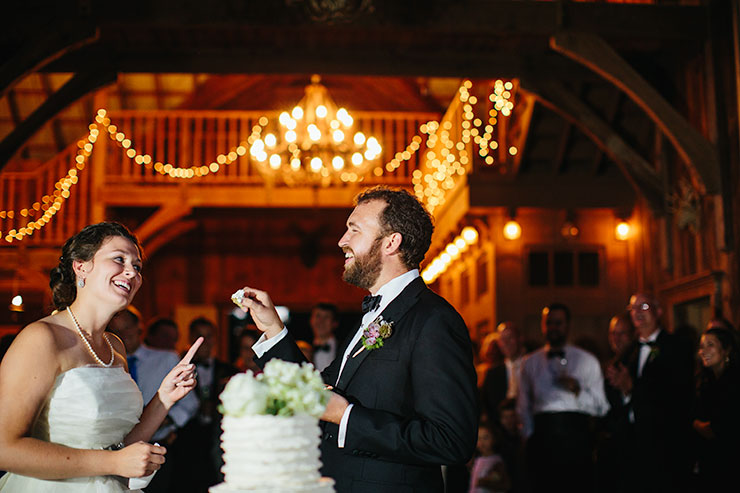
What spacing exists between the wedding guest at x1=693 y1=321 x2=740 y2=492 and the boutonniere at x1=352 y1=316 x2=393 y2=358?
320cm

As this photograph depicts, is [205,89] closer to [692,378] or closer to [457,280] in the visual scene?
[457,280]

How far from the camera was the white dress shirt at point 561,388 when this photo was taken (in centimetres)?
673

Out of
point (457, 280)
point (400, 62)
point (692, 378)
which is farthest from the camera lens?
point (457, 280)

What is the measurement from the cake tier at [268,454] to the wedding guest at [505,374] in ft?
18.6

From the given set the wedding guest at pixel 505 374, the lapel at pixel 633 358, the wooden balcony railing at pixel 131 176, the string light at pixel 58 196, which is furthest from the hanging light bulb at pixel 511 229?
the string light at pixel 58 196

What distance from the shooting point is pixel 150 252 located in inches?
516

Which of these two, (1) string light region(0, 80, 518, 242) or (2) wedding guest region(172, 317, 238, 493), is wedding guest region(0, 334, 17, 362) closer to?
(2) wedding guest region(172, 317, 238, 493)

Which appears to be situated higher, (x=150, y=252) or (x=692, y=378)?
(x=150, y=252)

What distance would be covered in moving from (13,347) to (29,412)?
0.20 meters

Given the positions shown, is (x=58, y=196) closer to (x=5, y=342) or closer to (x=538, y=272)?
(x=538, y=272)

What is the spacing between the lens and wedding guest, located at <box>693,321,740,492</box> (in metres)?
4.98

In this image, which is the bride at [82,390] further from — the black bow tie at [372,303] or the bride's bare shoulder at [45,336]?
the black bow tie at [372,303]

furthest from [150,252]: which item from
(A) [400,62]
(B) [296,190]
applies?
(A) [400,62]

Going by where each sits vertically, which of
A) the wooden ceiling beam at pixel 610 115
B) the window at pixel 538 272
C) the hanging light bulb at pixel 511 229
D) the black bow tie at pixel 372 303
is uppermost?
the wooden ceiling beam at pixel 610 115
